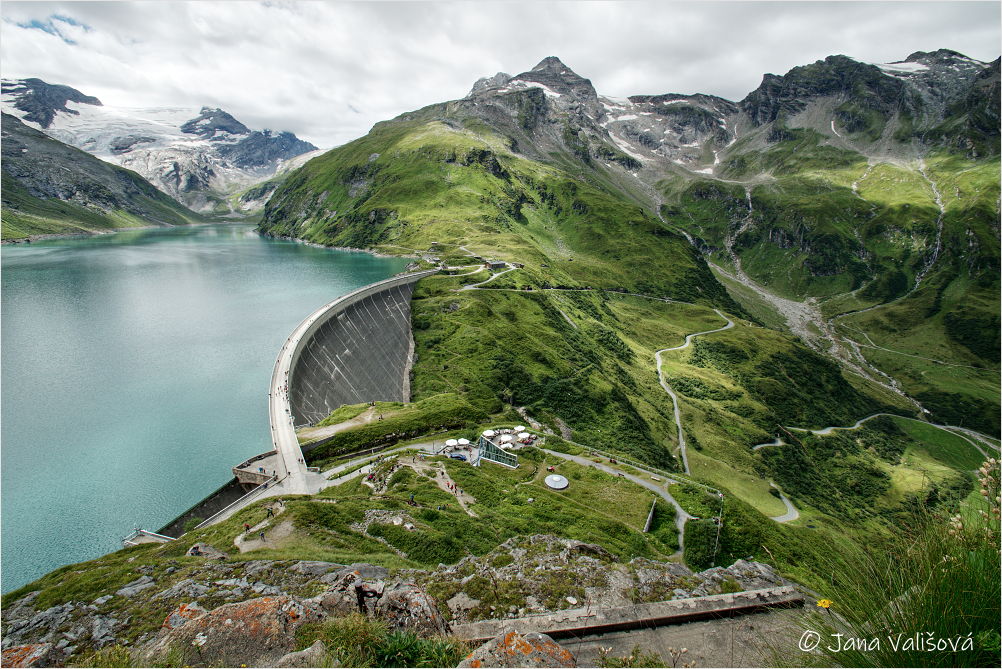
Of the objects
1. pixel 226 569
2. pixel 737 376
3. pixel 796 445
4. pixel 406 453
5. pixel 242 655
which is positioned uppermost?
pixel 242 655

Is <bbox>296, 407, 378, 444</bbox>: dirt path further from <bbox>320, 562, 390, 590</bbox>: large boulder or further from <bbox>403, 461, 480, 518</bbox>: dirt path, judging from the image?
<bbox>320, 562, 390, 590</bbox>: large boulder

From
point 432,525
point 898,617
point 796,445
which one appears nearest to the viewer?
point 898,617

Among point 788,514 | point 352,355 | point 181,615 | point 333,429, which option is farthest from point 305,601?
point 788,514

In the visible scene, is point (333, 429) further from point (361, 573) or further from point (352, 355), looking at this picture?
point (361, 573)

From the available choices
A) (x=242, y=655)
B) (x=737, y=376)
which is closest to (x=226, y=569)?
(x=242, y=655)

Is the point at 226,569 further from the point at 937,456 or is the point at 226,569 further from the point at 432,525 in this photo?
the point at 937,456

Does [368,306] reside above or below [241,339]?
above

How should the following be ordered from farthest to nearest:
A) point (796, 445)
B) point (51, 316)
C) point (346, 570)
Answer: point (796, 445)
point (51, 316)
point (346, 570)

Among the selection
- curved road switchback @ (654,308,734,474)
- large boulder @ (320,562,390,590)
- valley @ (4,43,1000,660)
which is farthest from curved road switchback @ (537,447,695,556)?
curved road switchback @ (654,308,734,474)
